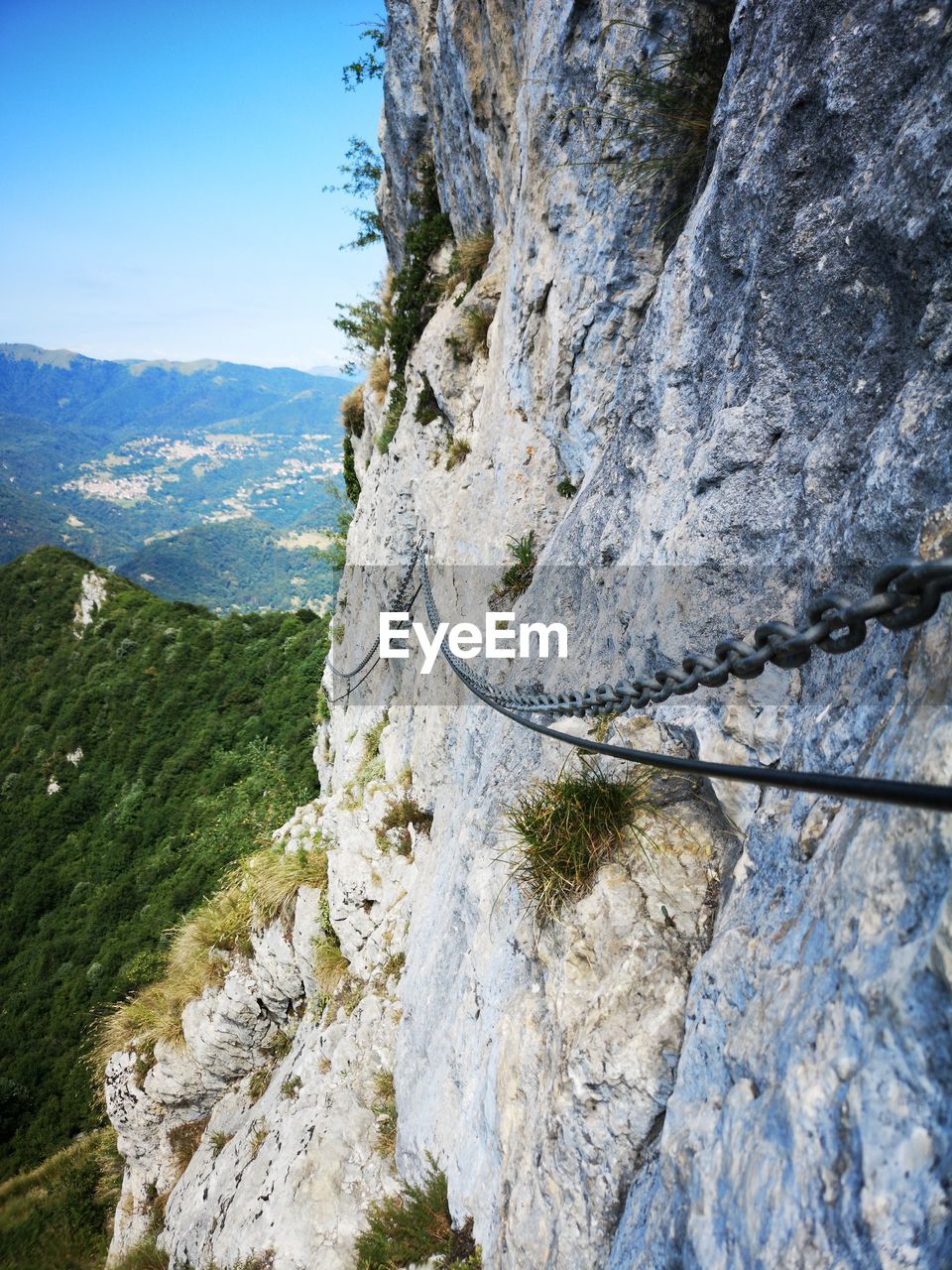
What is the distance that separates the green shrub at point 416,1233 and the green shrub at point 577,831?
2314 mm

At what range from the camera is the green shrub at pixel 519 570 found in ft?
21.8

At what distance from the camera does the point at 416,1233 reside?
4145mm

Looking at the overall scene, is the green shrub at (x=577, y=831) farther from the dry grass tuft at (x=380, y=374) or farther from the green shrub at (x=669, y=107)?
the dry grass tuft at (x=380, y=374)

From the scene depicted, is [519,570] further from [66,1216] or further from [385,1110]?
[66,1216]

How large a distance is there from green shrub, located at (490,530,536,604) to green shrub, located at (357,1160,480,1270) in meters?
5.07

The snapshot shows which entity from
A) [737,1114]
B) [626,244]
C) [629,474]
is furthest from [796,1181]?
[626,244]

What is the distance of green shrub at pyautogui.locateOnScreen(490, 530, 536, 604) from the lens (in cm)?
665

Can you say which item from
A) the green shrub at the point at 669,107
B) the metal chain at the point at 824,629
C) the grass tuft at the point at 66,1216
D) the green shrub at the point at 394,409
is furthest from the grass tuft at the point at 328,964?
the grass tuft at the point at 66,1216

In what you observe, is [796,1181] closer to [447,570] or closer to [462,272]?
[447,570]

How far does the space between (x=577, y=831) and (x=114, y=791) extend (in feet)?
124

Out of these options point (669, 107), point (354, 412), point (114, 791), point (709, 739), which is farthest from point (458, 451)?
point (114, 791)

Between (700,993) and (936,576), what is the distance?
208 cm

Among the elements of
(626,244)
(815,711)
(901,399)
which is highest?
(626,244)

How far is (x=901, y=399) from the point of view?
2.31m
